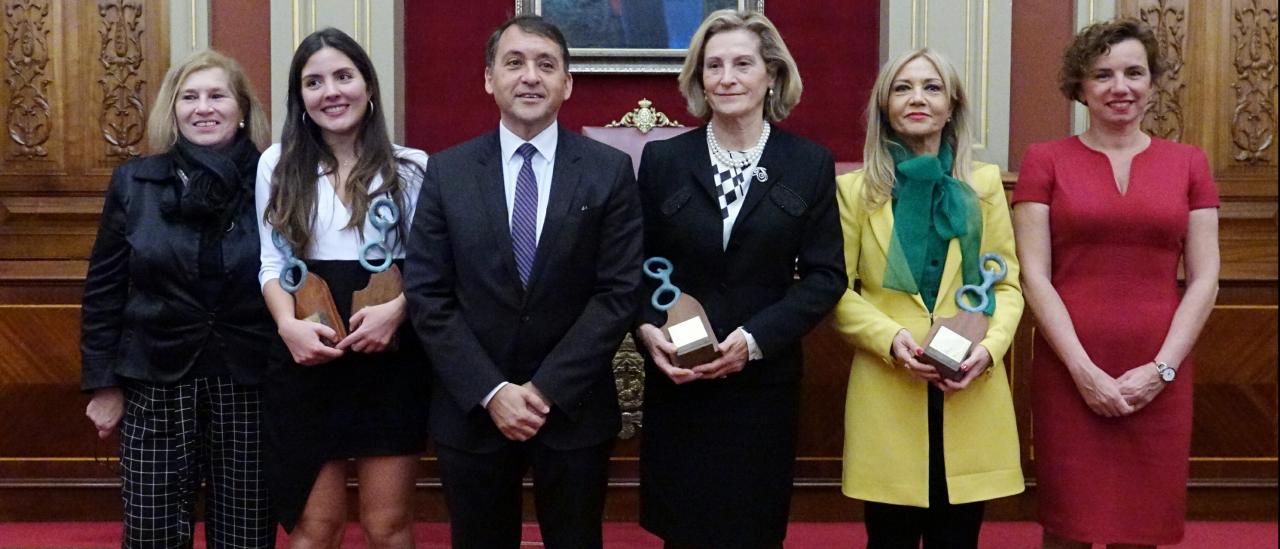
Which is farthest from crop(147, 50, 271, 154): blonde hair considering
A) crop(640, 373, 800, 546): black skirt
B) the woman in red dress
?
the woman in red dress

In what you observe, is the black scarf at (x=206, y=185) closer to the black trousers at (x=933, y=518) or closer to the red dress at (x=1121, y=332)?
the black trousers at (x=933, y=518)

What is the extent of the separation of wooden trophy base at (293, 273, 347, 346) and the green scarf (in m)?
1.15

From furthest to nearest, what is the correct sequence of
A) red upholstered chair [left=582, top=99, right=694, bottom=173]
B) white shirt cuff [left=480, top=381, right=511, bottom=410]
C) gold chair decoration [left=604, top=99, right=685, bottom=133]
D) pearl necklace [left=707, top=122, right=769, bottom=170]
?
1. gold chair decoration [left=604, top=99, right=685, bottom=133]
2. red upholstered chair [left=582, top=99, right=694, bottom=173]
3. pearl necklace [left=707, top=122, right=769, bottom=170]
4. white shirt cuff [left=480, top=381, right=511, bottom=410]

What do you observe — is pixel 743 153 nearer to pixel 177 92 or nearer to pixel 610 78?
pixel 177 92

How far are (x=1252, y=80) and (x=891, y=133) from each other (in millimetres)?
2462

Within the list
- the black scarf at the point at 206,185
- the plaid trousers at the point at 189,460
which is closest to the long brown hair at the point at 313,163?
the black scarf at the point at 206,185

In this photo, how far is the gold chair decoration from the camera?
4.34 m

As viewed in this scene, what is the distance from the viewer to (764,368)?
2.33 meters

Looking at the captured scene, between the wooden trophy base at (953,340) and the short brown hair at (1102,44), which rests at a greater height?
the short brown hair at (1102,44)

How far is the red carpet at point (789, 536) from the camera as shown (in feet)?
10.8

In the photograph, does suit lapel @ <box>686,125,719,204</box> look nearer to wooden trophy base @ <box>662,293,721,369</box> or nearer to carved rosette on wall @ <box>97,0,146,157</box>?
wooden trophy base @ <box>662,293,721,369</box>

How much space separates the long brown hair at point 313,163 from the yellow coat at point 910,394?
988 millimetres

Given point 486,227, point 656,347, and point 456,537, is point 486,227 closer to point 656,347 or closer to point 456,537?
point 656,347

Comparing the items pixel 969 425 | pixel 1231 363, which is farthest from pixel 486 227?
pixel 1231 363
